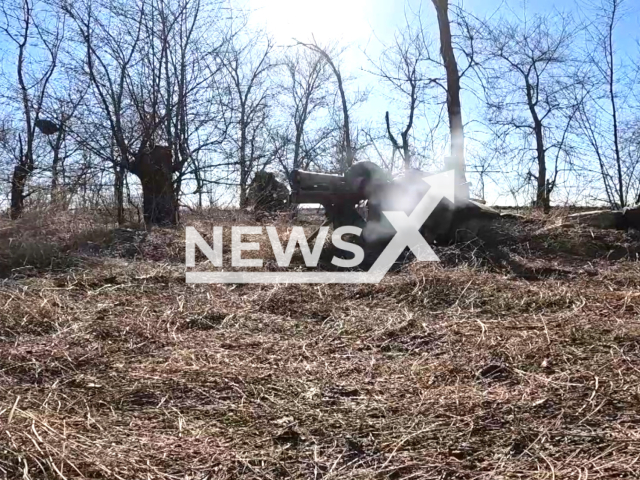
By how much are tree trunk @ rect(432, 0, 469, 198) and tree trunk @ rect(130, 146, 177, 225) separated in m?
3.87

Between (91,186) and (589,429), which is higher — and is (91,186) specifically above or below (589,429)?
above

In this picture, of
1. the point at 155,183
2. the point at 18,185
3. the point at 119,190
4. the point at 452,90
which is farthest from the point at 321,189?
the point at 18,185

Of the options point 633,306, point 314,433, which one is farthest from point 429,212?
point 314,433

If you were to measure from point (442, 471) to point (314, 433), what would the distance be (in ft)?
1.29

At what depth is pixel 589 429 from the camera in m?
1.64

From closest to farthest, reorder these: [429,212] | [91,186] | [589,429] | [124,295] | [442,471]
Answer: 1. [442,471]
2. [589,429]
3. [124,295]
4. [429,212]
5. [91,186]

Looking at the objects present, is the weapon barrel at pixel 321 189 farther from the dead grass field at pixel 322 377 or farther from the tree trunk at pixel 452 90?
the tree trunk at pixel 452 90

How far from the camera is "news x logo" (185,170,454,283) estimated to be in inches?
169

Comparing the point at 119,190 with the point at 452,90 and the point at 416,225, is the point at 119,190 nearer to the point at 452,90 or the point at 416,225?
the point at 416,225

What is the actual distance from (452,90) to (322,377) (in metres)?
6.75

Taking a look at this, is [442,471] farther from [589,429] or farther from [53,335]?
[53,335]

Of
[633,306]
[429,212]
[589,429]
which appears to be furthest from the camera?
[429,212]

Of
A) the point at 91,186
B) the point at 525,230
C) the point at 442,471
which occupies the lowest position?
the point at 442,471

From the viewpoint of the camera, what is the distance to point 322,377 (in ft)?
7.06
